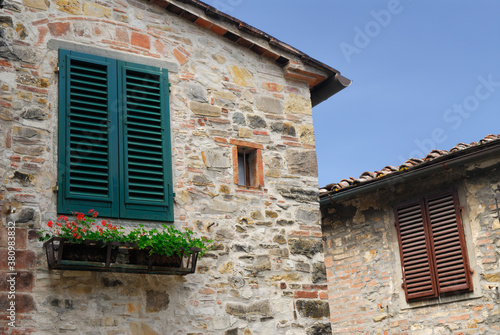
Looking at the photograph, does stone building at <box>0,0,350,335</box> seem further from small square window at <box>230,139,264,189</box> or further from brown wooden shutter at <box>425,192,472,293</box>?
brown wooden shutter at <box>425,192,472,293</box>

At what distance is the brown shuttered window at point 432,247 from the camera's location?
8906 mm

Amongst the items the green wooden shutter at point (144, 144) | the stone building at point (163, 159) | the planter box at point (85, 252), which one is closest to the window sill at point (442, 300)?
the stone building at point (163, 159)

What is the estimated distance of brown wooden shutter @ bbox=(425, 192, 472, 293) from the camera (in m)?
8.83

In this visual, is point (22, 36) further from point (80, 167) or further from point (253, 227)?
point (253, 227)

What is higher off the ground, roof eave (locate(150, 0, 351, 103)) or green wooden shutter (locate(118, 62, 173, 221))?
roof eave (locate(150, 0, 351, 103))

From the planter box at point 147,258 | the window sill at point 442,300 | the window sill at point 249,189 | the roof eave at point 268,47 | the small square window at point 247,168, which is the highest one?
the roof eave at point 268,47

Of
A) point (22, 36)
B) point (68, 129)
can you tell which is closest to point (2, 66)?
point (22, 36)

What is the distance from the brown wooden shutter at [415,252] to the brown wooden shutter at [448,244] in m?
0.11

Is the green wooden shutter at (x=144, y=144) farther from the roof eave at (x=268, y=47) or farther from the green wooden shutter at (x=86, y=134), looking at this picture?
the roof eave at (x=268, y=47)

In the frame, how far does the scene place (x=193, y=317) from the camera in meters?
6.44

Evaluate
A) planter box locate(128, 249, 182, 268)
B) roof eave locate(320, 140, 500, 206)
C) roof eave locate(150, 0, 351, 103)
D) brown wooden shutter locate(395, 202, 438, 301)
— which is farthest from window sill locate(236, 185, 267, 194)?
brown wooden shutter locate(395, 202, 438, 301)

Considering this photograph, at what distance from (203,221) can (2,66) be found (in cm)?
244

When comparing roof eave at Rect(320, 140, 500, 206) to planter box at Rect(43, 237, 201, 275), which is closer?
planter box at Rect(43, 237, 201, 275)

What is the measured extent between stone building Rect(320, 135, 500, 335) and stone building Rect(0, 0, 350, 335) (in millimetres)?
2343
